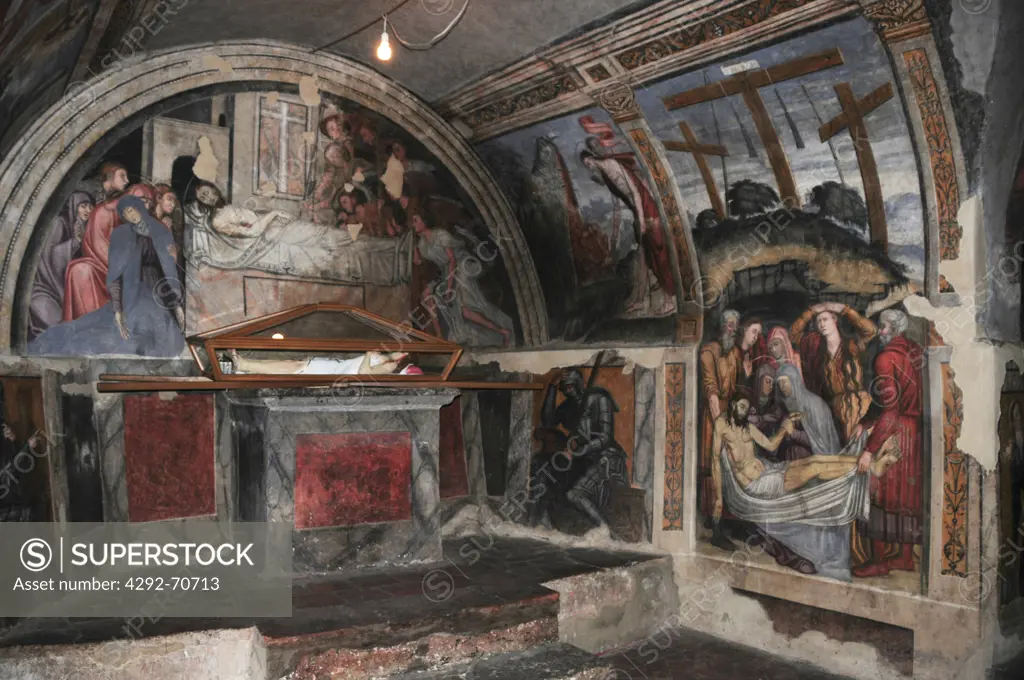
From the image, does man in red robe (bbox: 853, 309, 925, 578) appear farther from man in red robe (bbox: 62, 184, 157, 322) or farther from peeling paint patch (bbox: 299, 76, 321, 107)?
man in red robe (bbox: 62, 184, 157, 322)

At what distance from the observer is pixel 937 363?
5.62 meters

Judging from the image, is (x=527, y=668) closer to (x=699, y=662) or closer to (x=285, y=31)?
(x=699, y=662)

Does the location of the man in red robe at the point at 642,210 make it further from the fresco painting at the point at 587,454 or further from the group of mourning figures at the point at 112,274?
the group of mourning figures at the point at 112,274

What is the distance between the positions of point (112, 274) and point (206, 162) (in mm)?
1254

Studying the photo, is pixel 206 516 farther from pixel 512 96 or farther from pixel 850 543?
pixel 850 543

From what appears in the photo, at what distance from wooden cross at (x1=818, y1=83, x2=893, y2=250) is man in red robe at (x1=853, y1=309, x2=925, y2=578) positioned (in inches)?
24.7

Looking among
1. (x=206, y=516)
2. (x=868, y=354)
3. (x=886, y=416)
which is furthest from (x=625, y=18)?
(x=206, y=516)

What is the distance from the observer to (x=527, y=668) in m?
5.47

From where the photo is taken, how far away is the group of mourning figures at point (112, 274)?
20.7ft

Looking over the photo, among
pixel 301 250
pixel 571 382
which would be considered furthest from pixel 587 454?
pixel 301 250

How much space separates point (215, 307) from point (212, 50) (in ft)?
7.16

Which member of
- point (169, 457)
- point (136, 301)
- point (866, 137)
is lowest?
point (169, 457)

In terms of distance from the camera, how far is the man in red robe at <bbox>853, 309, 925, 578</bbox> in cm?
571

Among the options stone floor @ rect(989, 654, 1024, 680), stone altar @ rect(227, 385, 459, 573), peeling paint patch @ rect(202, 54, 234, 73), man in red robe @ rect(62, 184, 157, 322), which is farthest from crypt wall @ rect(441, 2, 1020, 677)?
man in red robe @ rect(62, 184, 157, 322)
